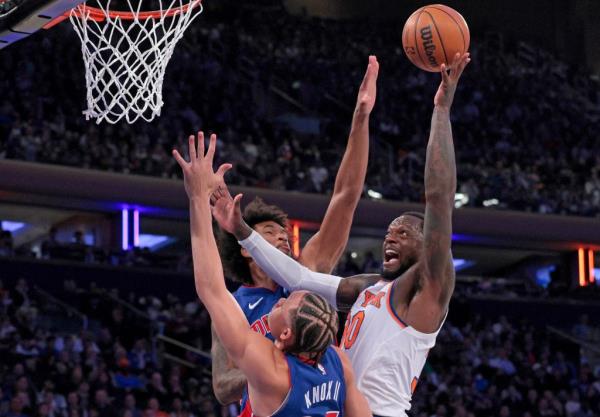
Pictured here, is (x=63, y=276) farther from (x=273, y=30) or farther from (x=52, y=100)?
(x=273, y=30)

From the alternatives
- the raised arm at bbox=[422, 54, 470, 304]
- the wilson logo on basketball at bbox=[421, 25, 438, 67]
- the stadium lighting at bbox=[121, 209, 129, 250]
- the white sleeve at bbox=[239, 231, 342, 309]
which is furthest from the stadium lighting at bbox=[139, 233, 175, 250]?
the raised arm at bbox=[422, 54, 470, 304]

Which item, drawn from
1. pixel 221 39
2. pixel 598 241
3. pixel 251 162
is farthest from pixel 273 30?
pixel 598 241

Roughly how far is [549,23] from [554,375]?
1509cm

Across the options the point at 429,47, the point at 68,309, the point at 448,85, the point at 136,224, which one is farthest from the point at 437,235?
the point at 136,224

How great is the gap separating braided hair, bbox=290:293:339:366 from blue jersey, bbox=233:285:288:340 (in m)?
0.88

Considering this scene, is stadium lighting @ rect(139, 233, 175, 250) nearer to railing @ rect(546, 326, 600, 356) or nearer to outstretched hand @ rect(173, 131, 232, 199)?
railing @ rect(546, 326, 600, 356)

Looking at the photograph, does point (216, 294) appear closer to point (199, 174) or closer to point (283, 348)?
point (283, 348)

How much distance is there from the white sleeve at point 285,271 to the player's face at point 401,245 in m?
0.30

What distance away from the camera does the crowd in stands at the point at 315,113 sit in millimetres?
18359

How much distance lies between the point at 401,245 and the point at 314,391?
1018 millimetres

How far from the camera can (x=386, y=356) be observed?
14.1ft

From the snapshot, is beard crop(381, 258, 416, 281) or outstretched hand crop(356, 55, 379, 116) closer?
beard crop(381, 258, 416, 281)

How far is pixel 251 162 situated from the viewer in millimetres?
19406

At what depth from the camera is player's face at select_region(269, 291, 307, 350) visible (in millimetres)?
3650
